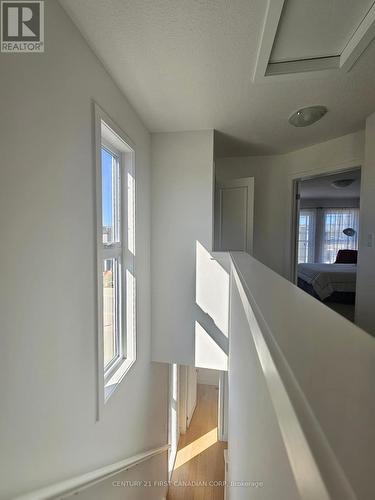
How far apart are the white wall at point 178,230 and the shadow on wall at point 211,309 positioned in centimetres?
6

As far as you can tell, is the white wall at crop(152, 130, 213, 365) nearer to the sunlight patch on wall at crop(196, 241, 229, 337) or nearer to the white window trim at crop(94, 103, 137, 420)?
the sunlight patch on wall at crop(196, 241, 229, 337)

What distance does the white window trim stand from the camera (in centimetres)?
146

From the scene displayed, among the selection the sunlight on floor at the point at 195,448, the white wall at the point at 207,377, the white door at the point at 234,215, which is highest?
the white door at the point at 234,215

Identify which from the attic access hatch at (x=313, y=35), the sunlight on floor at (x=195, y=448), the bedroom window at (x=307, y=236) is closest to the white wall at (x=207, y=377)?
the sunlight on floor at (x=195, y=448)

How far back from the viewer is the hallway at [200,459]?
327 cm

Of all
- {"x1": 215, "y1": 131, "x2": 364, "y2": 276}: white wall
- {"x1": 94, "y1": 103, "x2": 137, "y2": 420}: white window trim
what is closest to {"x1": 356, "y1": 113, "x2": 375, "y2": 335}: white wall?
{"x1": 215, "y1": 131, "x2": 364, "y2": 276}: white wall

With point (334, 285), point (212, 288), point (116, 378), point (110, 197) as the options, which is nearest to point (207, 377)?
point (334, 285)

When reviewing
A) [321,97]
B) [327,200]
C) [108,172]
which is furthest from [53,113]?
[327,200]

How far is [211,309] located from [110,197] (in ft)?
4.85

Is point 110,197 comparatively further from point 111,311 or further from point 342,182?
point 342,182

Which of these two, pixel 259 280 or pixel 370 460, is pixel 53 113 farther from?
pixel 370 460

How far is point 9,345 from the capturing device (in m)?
0.86

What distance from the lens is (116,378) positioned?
1880mm

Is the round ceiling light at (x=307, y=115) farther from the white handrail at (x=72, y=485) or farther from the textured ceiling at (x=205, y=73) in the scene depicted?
the white handrail at (x=72, y=485)
